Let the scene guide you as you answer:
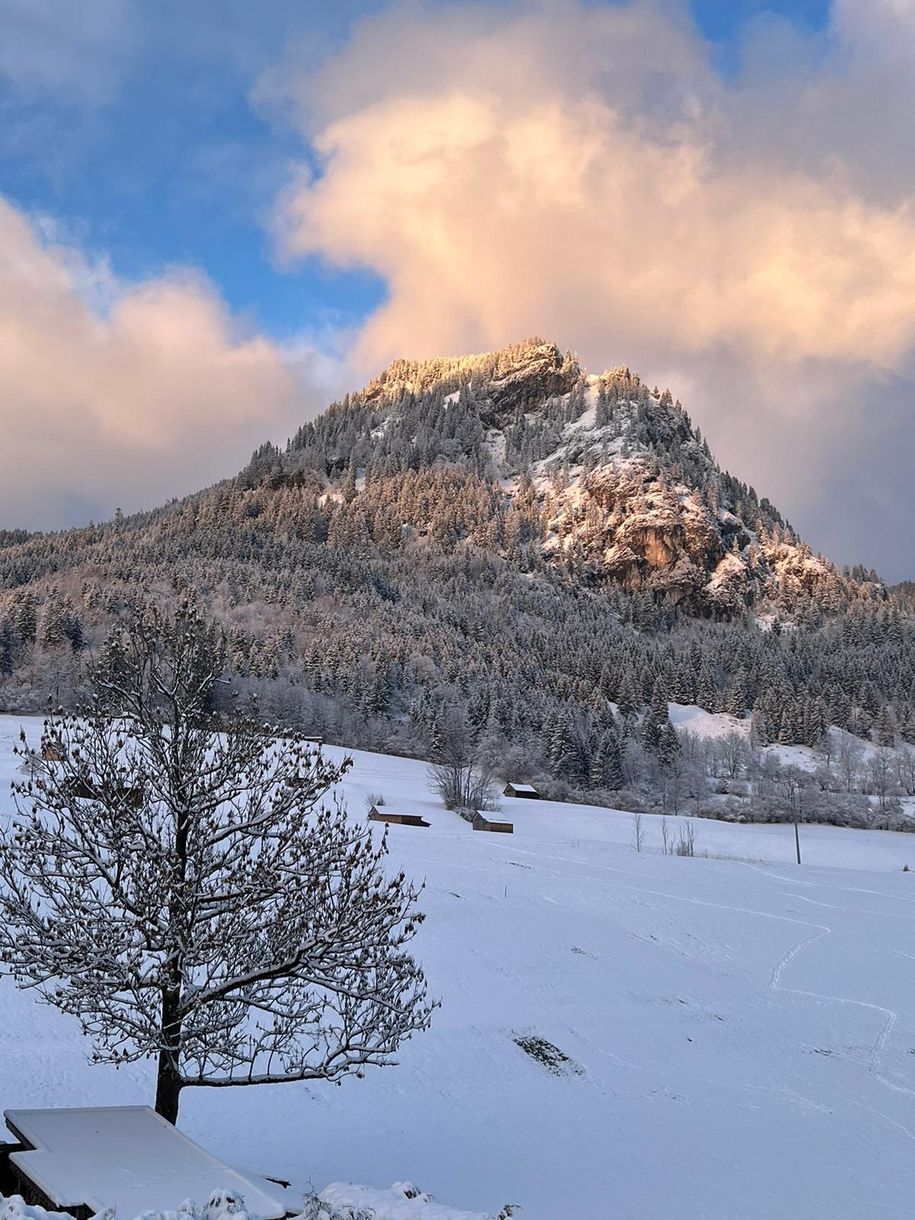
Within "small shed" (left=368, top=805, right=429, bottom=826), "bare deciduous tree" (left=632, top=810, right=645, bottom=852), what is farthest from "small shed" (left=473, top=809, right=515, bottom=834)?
"bare deciduous tree" (left=632, top=810, right=645, bottom=852)

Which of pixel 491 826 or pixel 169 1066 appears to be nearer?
pixel 169 1066

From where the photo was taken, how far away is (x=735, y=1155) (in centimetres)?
1472

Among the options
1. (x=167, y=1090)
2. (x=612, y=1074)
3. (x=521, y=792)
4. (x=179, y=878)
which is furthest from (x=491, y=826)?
(x=179, y=878)

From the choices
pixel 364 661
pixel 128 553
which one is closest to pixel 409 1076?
pixel 364 661

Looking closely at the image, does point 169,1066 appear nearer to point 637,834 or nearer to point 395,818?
A: point 395,818

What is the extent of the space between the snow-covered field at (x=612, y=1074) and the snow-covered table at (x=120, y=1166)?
388 centimetres

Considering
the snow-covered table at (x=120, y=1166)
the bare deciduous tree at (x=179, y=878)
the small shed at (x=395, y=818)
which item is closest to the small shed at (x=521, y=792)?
the small shed at (x=395, y=818)

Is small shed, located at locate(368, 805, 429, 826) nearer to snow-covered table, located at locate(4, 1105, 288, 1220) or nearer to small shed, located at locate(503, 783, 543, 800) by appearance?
small shed, located at locate(503, 783, 543, 800)

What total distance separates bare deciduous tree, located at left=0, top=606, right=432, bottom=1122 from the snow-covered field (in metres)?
3.35

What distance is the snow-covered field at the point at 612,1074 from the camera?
1307 centimetres

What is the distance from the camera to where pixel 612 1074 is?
1841cm

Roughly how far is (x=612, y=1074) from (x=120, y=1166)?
44.5 ft

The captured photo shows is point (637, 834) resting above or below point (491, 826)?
below

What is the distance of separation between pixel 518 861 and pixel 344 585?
499 feet
